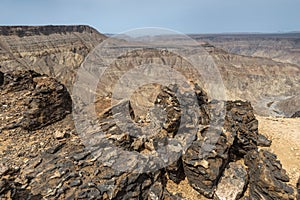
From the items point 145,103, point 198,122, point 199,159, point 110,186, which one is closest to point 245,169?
point 199,159

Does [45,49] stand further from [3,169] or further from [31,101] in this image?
[3,169]

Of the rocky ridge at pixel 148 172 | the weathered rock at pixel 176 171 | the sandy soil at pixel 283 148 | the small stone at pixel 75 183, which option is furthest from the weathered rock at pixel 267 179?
the small stone at pixel 75 183

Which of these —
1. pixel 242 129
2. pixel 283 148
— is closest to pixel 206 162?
pixel 242 129

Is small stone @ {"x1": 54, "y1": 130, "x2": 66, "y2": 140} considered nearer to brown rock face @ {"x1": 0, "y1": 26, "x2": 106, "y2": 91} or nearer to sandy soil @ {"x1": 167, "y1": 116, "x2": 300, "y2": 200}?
sandy soil @ {"x1": 167, "y1": 116, "x2": 300, "y2": 200}

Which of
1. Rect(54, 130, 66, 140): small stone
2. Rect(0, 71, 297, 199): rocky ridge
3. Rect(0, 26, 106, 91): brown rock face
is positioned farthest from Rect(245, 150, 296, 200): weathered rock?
Rect(0, 26, 106, 91): brown rock face

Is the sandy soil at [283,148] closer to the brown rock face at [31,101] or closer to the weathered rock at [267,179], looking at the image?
the weathered rock at [267,179]
